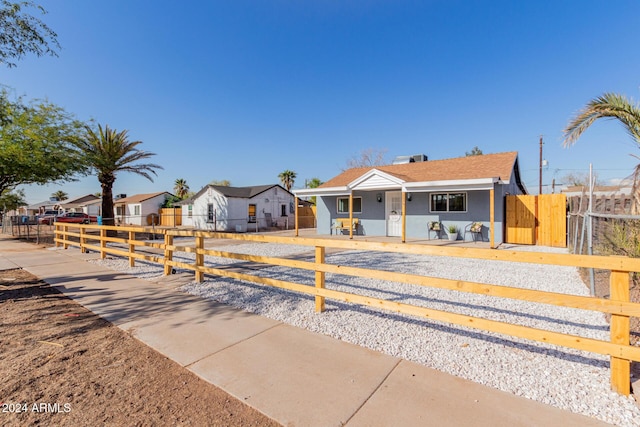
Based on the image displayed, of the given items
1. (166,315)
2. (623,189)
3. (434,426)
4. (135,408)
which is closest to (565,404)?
(434,426)

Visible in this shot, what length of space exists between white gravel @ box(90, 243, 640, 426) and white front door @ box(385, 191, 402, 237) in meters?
8.44

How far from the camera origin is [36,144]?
9.39 metres

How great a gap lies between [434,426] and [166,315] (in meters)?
3.91

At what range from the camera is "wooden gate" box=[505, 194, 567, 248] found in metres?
12.1

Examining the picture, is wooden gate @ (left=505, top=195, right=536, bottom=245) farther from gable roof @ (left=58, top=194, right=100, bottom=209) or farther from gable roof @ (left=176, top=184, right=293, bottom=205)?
gable roof @ (left=58, top=194, right=100, bottom=209)

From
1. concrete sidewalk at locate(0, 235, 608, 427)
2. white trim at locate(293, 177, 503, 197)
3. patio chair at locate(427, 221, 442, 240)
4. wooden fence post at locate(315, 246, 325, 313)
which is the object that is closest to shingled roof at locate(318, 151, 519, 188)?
white trim at locate(293, 177, 503, 197)

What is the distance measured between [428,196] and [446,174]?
1441mm

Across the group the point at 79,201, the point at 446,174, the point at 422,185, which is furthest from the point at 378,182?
the point at 79,201

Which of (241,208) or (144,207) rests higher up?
(144,207)

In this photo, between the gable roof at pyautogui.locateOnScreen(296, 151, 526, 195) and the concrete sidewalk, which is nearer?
the concrete sidewalk

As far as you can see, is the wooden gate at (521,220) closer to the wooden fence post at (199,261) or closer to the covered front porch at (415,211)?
the covered front porch at (415,211)

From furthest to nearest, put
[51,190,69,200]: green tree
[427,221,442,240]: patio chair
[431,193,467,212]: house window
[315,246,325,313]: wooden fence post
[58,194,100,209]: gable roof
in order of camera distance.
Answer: [51,190,69,200]: green tree → [58,194,100,209]: gable roof → [427,221,442,240]: patio chair → [431,193,467,212]: house window → [315,246,325,313]: wooden fence post

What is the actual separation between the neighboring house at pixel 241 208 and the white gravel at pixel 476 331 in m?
17.9

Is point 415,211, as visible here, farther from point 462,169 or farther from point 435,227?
point 462,169
